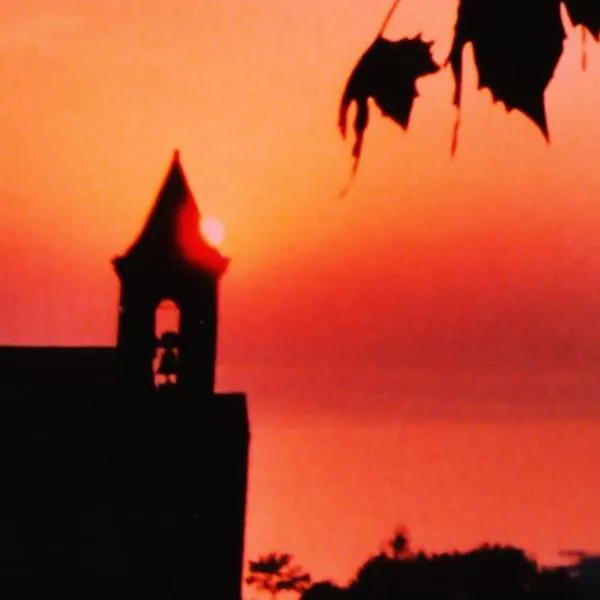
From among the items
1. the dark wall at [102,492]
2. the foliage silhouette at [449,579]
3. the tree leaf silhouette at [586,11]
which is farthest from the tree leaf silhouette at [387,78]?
the foliage silhouette at [449,579]

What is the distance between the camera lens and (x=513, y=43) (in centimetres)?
288

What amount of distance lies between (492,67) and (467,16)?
0.28ft

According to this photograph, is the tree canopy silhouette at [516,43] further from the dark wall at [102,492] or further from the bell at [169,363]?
the dark wall at [102,492]

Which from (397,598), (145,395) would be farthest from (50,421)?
(397,598)

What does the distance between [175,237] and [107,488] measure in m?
9.52

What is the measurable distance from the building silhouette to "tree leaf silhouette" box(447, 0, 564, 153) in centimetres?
2992

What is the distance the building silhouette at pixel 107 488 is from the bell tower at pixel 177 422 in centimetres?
4

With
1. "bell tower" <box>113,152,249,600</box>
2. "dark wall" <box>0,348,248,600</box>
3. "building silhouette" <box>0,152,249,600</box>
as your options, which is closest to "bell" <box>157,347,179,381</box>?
"bell tower" <box>113,152,249,600</box>

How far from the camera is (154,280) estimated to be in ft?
94.5

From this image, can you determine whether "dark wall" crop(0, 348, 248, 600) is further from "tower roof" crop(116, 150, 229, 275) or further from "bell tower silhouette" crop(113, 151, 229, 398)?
"bell tower silhouette" crop(113, 151, 229, 398)

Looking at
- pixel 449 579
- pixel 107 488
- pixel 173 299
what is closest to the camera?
pixel 173 299

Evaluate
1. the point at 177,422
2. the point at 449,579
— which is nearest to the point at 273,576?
the point at 449,579

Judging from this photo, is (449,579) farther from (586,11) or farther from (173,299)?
(586,11)

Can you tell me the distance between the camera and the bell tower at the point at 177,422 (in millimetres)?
28422
